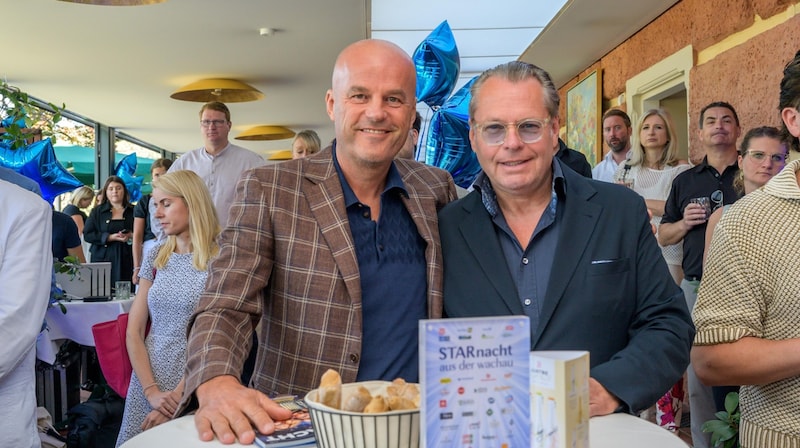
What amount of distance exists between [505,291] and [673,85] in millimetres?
5146

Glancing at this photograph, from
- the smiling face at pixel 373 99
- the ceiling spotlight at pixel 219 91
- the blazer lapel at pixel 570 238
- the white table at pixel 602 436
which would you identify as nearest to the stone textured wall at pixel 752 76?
the blazer lapel at pixel 570 238

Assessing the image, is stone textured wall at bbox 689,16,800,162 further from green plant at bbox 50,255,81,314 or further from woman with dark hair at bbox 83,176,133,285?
woman with dark hair at bbox 83,176,133,285

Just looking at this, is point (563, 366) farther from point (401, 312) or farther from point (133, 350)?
point (133, 350)

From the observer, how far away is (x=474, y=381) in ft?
2.87

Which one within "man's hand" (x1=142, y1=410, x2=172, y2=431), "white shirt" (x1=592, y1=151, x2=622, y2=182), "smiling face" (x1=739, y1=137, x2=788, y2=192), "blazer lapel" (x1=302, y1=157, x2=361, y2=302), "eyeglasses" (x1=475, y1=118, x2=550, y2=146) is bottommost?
"man's hand" (x1=142, y1=410, x2=172, y2=431)

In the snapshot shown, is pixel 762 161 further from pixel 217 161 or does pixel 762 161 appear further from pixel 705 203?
pixel 217 161

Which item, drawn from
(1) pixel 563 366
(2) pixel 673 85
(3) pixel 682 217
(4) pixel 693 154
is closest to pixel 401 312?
(1) pixel 563 366

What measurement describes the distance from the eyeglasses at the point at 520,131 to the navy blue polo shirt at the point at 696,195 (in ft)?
8.84

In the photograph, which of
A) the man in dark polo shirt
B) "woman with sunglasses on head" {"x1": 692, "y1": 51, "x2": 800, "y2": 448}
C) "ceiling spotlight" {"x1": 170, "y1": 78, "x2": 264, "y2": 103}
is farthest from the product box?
"ceiling spotlight" {"x1": 170, "y1": 78, "x2": 264, "y2": 103}

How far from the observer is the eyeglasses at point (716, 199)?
12.9 ft

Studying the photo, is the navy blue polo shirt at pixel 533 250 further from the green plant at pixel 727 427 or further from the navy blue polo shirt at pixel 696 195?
the navy blue polo shirt at pixel 696 195

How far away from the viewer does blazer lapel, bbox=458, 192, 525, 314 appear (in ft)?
5.39

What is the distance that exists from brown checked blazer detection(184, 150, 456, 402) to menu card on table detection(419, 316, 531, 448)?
740 millimetres

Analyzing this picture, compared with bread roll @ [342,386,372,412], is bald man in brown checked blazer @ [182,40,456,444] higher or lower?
higher
